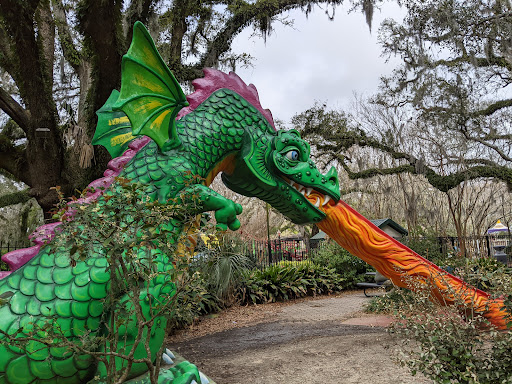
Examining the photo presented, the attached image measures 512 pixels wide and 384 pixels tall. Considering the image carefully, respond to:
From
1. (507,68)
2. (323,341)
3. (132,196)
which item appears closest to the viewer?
(132,196)

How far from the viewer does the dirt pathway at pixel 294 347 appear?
12.5ft

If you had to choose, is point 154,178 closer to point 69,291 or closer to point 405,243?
point 69,291

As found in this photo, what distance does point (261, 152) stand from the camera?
3252 millimetres

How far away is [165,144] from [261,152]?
84 centimetres

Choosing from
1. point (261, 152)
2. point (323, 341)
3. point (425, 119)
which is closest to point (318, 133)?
point (425, 119)

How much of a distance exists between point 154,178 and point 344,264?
1069cm

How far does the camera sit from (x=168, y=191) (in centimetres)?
262

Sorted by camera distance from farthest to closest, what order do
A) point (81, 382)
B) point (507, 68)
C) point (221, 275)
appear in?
point (507, 68) < point (221, 275) < point (81, 382)

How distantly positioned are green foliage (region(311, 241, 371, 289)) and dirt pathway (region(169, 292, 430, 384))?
3345mm

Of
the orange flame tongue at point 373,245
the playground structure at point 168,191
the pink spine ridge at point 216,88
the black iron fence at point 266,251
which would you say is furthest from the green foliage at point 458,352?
the black iron fence at point 266,251

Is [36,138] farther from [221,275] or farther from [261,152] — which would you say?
[221,275]

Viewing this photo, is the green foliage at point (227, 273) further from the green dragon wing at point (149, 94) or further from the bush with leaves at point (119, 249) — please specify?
the bush with leaves at point (119, 249)

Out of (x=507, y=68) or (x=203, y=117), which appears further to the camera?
(x=507, y=68)

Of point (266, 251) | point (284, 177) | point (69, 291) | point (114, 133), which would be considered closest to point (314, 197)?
point (284, 177)
